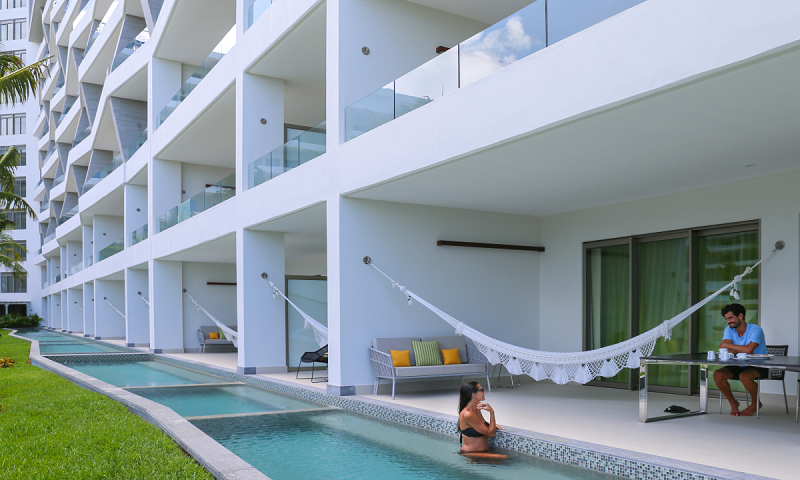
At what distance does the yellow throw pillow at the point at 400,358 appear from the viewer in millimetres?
7328

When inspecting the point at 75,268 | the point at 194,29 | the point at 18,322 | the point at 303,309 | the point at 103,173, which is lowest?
the point at 18,322

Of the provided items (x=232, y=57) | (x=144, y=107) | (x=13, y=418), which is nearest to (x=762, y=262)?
(x=13, y=418)

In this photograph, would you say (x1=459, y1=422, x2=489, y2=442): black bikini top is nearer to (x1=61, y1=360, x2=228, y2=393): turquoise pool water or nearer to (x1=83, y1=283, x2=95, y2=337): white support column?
(x1=61, y1=360, x2=228, y2=393): turquoise pool water

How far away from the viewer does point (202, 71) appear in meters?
12.5

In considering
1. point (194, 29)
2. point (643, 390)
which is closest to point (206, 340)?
point (194, 29)

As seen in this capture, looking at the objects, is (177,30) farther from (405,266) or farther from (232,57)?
(405,266)

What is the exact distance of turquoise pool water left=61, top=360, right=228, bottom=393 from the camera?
10398 millimetres

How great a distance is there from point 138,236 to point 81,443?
13.7 meters

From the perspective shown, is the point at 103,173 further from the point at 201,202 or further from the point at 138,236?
the point at 201,202

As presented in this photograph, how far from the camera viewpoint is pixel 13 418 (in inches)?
225

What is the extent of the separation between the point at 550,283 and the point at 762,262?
3049 millimetres

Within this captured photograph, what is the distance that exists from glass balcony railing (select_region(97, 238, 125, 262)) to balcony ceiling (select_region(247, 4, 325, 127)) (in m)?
9.42

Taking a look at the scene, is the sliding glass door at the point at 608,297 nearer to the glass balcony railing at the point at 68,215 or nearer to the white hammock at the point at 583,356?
the white hammock at the point at 583,356

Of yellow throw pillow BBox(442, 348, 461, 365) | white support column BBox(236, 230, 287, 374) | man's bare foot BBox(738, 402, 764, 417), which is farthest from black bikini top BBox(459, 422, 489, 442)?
white support column BBox(236, 230, 287, 374)
